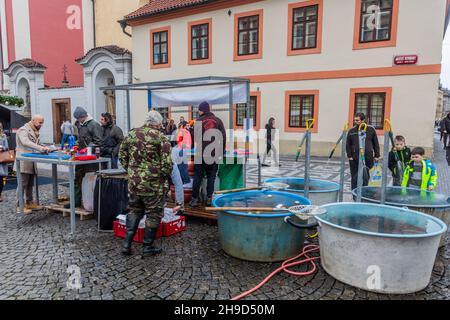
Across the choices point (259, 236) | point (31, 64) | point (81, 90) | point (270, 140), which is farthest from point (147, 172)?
point (31, 64)

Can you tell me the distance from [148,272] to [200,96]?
4368 mm

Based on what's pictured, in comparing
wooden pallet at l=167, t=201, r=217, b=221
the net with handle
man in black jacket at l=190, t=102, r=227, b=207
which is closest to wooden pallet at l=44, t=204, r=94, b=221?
wooden pallet at l=167, t=201, r=217, b=221

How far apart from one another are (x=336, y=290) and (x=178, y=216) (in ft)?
8.45

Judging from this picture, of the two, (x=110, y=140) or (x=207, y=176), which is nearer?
(x=207, y=176)

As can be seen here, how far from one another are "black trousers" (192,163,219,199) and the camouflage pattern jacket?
1.55m

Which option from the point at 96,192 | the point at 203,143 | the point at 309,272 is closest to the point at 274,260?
the point at 309,272

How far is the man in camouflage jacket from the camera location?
4.00m

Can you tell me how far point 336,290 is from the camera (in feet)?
11.1

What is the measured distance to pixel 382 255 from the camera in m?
3.22

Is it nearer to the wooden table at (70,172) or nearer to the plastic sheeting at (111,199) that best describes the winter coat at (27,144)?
the wooden table at (70,172)

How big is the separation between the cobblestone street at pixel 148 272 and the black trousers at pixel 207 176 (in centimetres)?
74

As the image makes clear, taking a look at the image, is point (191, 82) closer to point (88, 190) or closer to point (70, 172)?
point (88, 190)

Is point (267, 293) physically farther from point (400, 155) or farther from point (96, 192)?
point (400, 155)

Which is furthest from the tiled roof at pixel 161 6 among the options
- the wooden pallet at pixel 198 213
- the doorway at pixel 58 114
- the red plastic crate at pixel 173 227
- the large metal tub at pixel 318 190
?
the red plastic crate at pixel 173 227
